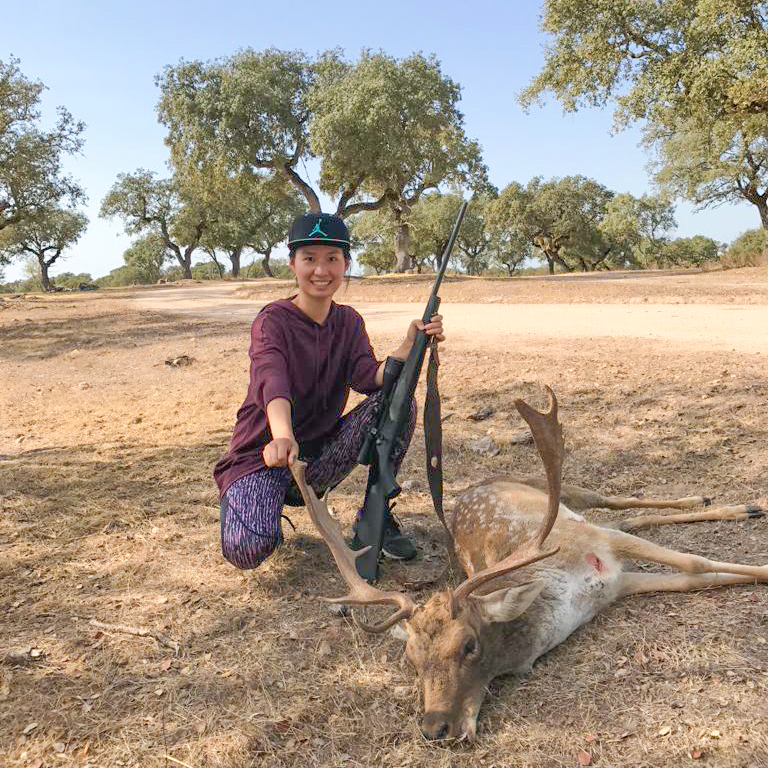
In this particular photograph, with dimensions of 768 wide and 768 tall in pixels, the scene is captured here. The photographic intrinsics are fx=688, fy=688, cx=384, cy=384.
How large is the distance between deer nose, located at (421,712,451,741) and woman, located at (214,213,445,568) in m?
1.43

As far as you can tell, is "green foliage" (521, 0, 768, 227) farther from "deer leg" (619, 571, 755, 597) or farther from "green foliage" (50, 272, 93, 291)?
"green foliage" (50, 272, 93, 291)

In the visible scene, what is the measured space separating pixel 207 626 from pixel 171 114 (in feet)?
94.2

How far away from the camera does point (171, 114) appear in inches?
1115

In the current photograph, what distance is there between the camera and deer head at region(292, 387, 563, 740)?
2707 millimetres

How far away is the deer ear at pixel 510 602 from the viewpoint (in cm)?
297

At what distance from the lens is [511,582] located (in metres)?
3.34

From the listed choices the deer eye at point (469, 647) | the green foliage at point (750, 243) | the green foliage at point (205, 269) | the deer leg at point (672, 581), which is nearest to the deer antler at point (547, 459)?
the deer eye at point (469, 647)

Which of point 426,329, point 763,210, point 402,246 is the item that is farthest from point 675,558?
point 763,210

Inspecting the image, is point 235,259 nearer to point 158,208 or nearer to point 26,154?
point 158,208

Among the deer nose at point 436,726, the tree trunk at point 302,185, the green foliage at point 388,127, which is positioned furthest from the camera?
the tree trunk at point 302,185


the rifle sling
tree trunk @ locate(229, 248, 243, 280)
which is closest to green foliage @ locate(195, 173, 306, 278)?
tree trunk @ locate(229, 248, 243, 280)

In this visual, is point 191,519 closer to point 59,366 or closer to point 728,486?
point 728,486

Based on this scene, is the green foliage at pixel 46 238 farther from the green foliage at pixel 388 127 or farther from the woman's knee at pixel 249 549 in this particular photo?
the woman's knee at pixel 249 549

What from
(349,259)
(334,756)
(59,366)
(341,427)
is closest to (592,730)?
(334,756)
